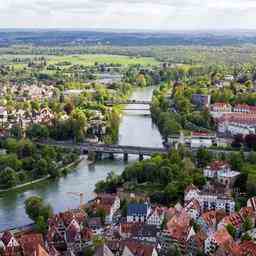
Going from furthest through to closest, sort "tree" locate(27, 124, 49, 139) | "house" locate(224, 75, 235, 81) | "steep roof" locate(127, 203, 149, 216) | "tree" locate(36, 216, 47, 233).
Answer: "house" locate(224, 75, 235, 81)
"tree" locate(27, 124, 49, 139)
"steep roof" locate(127, 203, 149, 216)
"tree" locate(36, 216, 47, 233)

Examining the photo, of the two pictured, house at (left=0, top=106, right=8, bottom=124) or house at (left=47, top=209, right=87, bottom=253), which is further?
house at (left=0, top=106, right=8, bottom=124)

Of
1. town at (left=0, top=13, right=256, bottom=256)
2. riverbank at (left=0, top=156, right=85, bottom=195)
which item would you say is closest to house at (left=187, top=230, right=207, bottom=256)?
town at (left=0, top=13, right=256, bottom=256)

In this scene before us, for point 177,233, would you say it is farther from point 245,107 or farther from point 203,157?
point 245,107

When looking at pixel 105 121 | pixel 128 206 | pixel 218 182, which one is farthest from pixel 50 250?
pixel 105 121

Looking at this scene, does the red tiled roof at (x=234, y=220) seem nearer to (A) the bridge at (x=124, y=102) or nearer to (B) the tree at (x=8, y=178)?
(B) the tree at (x=8, y=178)

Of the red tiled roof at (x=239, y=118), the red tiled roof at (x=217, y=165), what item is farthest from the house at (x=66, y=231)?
the red tiled roof at (x=239, y=118)

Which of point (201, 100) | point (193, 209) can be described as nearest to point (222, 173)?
point (193, 209)

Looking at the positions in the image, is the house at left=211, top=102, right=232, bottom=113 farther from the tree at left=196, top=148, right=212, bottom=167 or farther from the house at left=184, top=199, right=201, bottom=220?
the house at left=184, top=199, right=201, bottom=220
